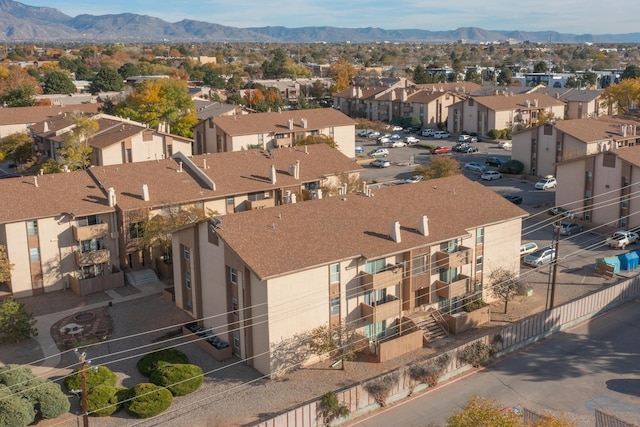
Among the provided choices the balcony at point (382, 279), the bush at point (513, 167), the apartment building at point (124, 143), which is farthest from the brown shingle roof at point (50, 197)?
the bush at point (513, 167)

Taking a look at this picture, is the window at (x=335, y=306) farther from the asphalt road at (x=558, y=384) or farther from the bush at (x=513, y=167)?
the bush at (x=513, y=167)

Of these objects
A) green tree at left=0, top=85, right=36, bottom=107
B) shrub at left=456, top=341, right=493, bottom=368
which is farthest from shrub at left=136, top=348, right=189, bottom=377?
green tree at left=0, top=85, right=36, bottom=107

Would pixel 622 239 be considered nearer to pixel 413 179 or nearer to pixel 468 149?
pixel 413 179

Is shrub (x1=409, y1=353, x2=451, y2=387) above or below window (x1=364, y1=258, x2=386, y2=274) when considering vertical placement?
below

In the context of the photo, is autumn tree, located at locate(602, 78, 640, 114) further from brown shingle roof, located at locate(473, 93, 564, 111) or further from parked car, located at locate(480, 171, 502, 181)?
parked car, located at locate(480, 171, 502, 181)

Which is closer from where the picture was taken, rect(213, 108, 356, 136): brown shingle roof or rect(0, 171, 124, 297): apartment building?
rect(0, 171, 124, 297): apartment building

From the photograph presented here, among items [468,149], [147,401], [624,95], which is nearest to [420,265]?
[147,401]

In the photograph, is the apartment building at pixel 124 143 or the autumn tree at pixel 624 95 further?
the autumn tree at pixel 624 95
